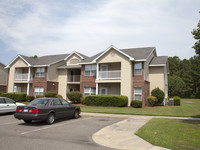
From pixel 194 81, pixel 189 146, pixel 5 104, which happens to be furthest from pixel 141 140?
pixel 194 81

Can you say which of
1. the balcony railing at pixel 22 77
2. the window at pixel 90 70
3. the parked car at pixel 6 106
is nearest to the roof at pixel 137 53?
the window at pixel 90 70

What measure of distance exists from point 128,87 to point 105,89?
415 cm

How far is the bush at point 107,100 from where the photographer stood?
70.9ft

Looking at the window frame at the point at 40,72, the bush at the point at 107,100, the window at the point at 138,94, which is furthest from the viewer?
the window frame at the point at 40,72

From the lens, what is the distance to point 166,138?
707cm

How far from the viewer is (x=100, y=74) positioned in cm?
2492

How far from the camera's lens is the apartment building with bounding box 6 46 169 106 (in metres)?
22.9

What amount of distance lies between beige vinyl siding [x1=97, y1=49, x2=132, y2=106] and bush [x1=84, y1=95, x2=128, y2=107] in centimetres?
107

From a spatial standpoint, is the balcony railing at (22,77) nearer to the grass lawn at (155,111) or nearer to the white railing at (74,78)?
the white railing at (74,78)

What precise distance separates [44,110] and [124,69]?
14.8 metres

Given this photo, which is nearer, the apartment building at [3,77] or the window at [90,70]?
the window at [90,70]

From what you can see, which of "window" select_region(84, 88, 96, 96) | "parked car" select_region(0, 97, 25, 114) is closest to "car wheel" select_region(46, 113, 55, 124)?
"parked car" select_region(0, 97, 25, 114)

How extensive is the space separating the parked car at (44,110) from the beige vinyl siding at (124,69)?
12.0 metres

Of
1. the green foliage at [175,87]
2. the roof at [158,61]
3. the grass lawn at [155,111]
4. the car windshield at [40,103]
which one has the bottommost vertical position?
the grass lawn at [155,111]
